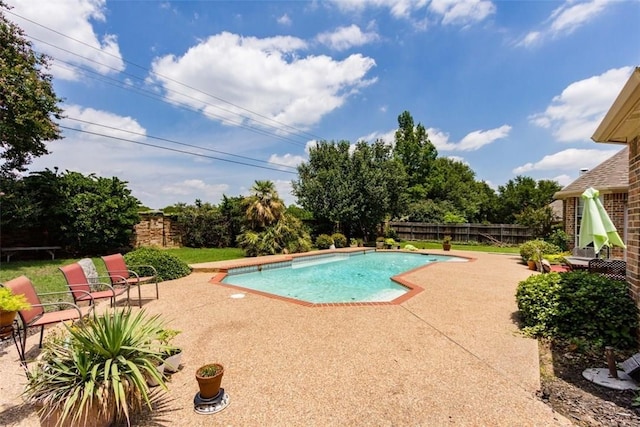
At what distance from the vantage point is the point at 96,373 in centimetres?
243

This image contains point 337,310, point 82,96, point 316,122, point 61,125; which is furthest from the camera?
point 316,122

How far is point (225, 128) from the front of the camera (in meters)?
19.2

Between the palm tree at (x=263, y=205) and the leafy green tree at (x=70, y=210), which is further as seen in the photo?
the palm tree at (x=263, y=205)

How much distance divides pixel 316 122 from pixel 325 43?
825 centimetres

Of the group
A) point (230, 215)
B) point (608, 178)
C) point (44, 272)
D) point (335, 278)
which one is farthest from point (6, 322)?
point (608, 178)

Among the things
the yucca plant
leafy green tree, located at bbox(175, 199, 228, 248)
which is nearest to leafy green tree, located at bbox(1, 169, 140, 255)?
leafy green tree, located at bbox(175, 199, 228, 248)

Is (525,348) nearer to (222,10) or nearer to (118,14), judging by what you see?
(222,10)

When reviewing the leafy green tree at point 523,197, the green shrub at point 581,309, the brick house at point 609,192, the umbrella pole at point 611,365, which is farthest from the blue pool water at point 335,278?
the leafy green tree at point 523,197

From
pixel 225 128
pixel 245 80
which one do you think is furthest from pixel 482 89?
pixel 225 128

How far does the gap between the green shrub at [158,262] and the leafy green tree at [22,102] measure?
660 centimetres

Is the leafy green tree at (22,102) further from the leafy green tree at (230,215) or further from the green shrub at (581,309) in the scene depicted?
the green shrub at (581,309)

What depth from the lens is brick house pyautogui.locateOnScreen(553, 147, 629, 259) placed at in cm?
991

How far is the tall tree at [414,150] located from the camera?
34.4m

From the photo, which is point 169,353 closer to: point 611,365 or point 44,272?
point 611,365
